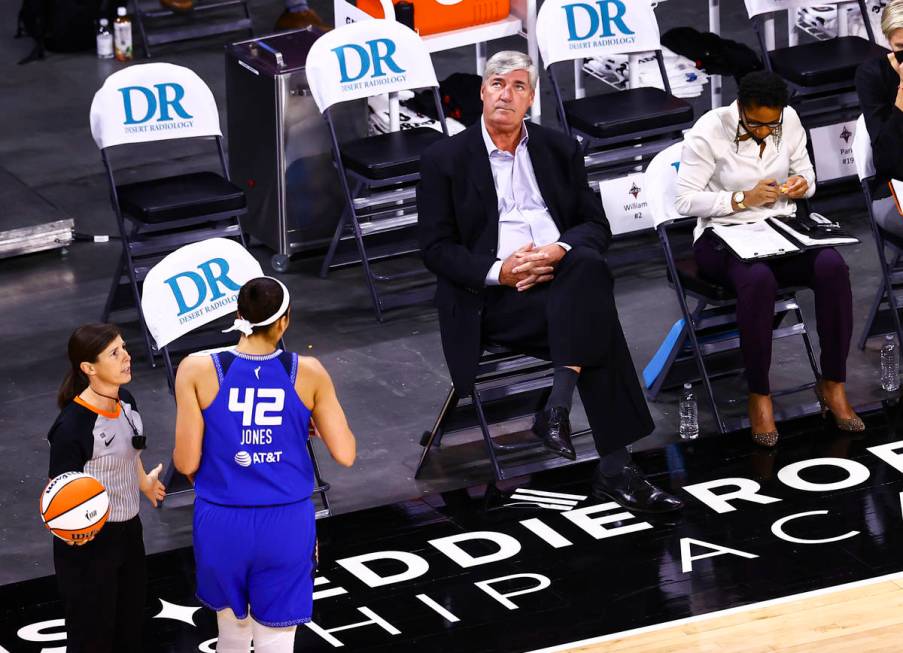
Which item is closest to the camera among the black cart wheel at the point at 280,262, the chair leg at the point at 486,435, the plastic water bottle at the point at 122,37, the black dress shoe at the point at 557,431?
the black dress shoe at the point at 557,431

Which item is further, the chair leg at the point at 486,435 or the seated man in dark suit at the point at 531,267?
the chair leg at the point at 486,435

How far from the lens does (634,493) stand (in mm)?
6266

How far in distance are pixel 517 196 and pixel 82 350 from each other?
2.18m

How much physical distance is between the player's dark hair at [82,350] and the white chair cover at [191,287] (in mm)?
1419

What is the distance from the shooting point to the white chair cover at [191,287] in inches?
247

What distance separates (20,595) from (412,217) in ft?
10.7

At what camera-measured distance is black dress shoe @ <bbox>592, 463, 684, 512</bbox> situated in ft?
20.4

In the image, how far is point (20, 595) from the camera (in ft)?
18.8

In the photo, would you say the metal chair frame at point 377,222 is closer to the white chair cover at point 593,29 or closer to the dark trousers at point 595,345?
the white chair cover at point 593,29

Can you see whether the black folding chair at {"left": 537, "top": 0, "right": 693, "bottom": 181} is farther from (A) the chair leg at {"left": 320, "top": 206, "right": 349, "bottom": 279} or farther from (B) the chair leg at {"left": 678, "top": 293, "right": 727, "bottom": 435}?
(B) the chair leg at {"left": 678, "top": 293, "right": 727, "bottom": 435}

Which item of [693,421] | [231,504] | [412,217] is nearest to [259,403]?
[231,504]

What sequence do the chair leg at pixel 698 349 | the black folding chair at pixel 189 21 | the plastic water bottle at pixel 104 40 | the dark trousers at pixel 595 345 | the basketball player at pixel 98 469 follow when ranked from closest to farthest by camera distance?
the basketball player at pixel 98 469, the dark trousers at pixel 595 345, the chair leg at pixel 698 349, the plastic water bottle at pixel 104 40, the black folding chair at pixel 189 21

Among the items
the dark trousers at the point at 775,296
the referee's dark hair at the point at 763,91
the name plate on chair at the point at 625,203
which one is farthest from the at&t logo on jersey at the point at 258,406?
the name plate on chair at the point at 625,203

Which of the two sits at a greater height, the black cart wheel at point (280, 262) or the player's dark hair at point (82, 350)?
the player's dark hair at point (82, 350)
